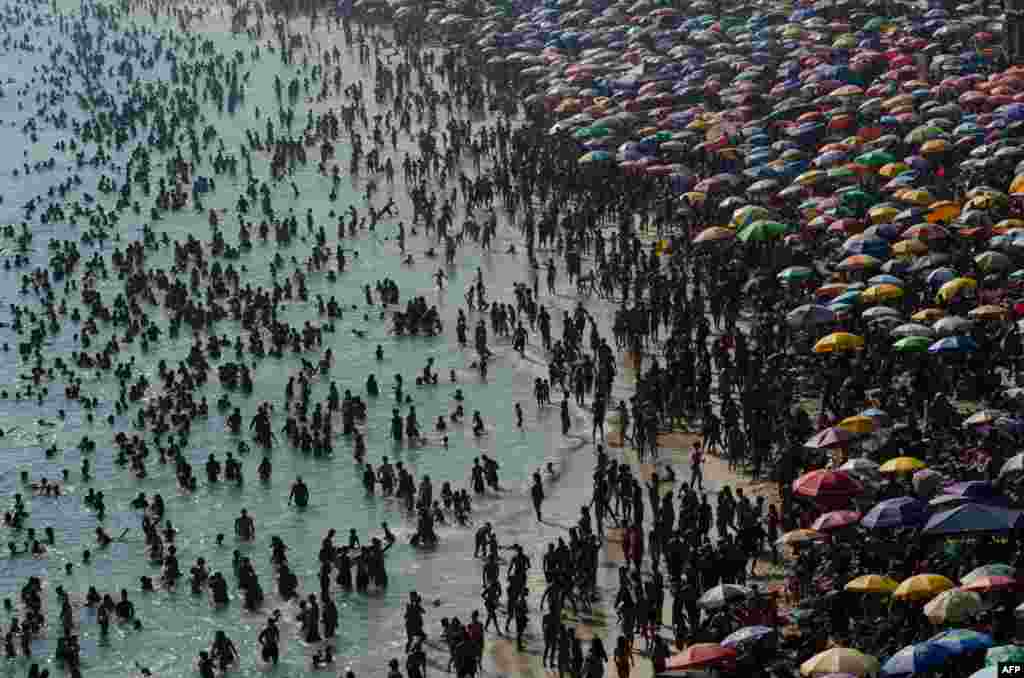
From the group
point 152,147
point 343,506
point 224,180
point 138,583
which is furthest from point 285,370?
point 152,147

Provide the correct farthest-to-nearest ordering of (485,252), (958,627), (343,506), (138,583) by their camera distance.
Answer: (485,252)
(343,506)
(138,583)
(958,627)

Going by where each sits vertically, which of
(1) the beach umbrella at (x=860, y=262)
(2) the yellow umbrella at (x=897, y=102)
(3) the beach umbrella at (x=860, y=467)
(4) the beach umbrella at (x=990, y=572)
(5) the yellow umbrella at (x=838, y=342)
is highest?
(2) the yellow umbrella at (x=897, y=102)

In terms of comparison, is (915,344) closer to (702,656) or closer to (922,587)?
(922,587)

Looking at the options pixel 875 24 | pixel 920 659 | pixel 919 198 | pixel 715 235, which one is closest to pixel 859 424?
pixel 920 659

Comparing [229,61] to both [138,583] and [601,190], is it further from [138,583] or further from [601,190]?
[138,583]

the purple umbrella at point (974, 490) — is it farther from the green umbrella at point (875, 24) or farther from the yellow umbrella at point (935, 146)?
the green umbrella at point (875, 24)

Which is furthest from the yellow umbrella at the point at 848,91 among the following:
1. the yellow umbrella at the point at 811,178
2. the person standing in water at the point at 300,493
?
the person standing in water at the point at 300,493

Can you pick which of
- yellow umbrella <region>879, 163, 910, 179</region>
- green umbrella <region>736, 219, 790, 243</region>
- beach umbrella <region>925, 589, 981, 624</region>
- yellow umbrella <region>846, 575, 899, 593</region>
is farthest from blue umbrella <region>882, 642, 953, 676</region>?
yellow umbrella <region>879, 163, 910, 179</region>

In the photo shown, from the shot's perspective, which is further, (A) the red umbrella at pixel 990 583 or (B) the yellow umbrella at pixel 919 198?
(B) the yellow umbrella at pixel 919 198
